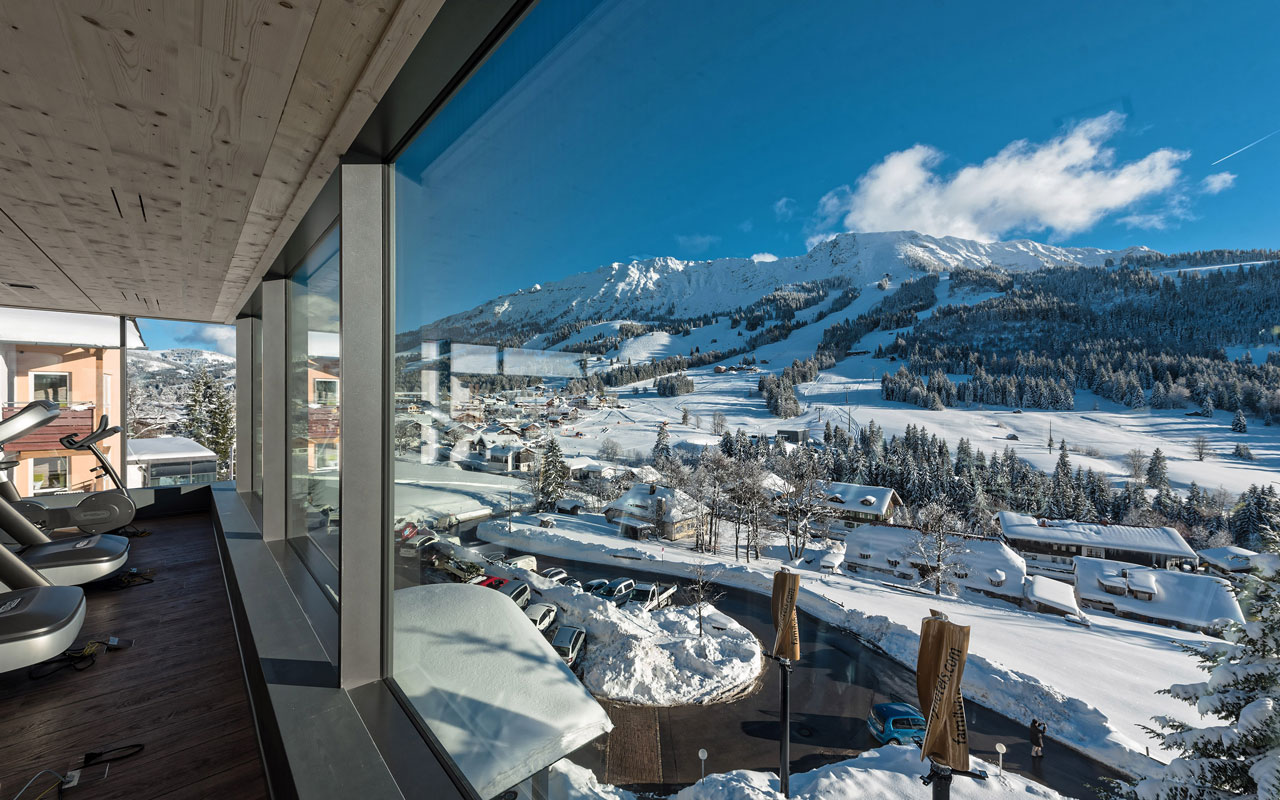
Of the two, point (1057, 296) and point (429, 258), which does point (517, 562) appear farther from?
point (1057, 296)

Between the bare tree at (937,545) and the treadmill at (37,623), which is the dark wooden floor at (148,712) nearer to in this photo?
the treadmill at (37,623)

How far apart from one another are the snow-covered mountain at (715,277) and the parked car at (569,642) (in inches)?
53.3

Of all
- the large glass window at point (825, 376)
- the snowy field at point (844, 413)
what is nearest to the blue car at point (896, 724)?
the large glass window at point (825, 376)

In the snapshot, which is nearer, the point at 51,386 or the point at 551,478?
the point at 551,478

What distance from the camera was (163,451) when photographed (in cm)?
878

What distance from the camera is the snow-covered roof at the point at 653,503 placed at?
220 centimetres

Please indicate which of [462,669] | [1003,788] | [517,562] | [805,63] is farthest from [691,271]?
[1003,788]

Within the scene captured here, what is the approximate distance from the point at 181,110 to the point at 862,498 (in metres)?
2.75

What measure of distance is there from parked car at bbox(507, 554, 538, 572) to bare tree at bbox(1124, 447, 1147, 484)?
217 centimetres

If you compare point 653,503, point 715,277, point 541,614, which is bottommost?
point 541,614

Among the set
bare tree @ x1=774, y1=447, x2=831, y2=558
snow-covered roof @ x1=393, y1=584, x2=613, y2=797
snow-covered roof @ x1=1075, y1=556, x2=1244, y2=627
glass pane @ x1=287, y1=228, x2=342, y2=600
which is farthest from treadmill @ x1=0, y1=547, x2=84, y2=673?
snow-covered roof @ x1=1075, y1=556, x2=1244, y2=627

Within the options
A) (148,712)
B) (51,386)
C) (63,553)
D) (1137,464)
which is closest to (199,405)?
(51,386)

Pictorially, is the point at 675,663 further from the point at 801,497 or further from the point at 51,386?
the point at 51,386

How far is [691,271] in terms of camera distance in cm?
224
